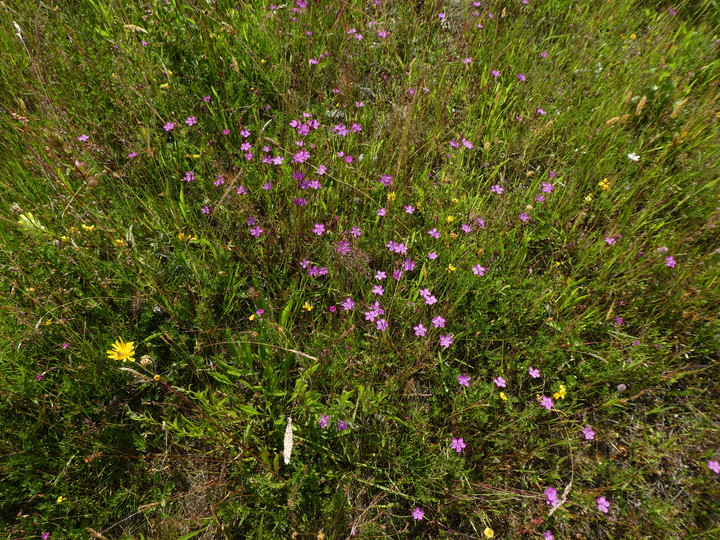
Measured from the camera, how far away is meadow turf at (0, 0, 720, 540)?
6.51 feet

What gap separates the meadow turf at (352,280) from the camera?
198 centimetres

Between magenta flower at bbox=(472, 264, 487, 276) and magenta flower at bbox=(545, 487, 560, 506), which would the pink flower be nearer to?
magenta flower at bbox=(545, 487, 560, 506)

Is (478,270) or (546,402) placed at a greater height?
(478,270)

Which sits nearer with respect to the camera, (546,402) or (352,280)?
(546,402)

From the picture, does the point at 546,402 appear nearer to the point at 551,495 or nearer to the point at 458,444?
the point at 551,495

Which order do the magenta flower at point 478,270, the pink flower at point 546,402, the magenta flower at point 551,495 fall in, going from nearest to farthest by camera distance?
1. the magenta flower at point 551,495
2. the pink flower at point 546,402
3. the magenta flower at point 478,270

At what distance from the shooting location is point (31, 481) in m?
1.91

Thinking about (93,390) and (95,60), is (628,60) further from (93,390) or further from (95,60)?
(93,390)

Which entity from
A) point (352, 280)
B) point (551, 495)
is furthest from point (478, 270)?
point (551, 495)

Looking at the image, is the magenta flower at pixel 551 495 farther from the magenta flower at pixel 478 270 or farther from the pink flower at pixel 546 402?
the magenta flower at pixel 478 270

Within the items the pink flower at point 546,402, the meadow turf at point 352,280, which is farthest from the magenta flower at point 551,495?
the pink flower at point 546,402

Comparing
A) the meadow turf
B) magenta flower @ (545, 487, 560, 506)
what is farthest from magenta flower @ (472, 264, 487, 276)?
magenta flower @ (545, 487, 560, 506)

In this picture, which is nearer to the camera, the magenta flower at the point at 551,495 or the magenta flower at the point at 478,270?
the magenta flower at the point at 551,495

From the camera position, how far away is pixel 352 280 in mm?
2451
